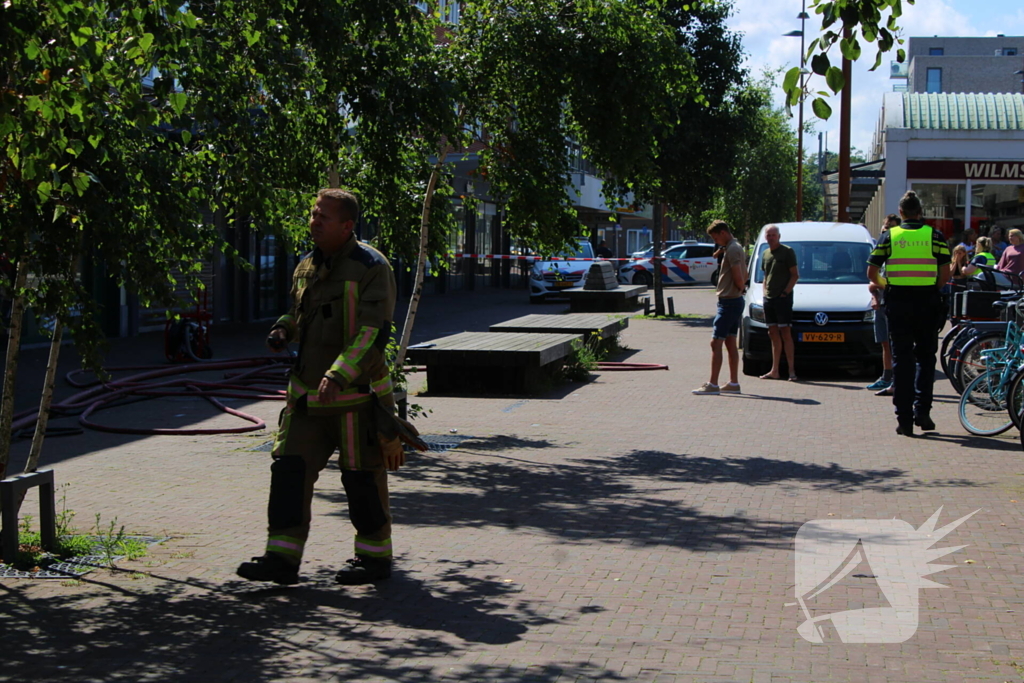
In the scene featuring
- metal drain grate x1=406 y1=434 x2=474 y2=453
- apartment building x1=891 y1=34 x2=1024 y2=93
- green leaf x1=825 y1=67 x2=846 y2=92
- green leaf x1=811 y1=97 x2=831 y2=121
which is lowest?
metal drain grate x1=406 y1=434 x2=474 y2=453

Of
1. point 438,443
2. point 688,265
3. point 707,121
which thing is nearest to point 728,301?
point 438,443

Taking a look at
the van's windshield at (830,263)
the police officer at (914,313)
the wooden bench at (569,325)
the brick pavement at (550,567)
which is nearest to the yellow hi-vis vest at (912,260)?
the police officer at (914,313)

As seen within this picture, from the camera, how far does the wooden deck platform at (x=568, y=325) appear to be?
1728 cm

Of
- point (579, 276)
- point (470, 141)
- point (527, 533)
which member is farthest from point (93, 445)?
point (579, 276)

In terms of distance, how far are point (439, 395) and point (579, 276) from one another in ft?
81.6

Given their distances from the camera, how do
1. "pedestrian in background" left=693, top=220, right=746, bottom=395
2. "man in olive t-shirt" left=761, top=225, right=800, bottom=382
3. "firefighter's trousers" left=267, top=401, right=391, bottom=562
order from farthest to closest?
"man in olive t-shirt" left=761, top=225, right=800, bottom=382, "pedestrian in background" left=693, top=220, right=746, bottom=395, "firefighter's trousers" left=267, top=401, right=391, bottom=562

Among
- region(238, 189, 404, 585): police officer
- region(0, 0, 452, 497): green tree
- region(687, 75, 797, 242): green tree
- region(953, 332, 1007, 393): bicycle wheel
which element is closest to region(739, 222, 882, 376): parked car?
region(953, 332, 1007, 393): bicycle wheel

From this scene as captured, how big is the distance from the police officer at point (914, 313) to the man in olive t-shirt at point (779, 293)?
4.17m

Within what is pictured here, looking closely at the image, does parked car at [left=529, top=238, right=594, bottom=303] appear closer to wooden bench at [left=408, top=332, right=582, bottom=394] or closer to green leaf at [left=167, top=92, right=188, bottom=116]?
wooden bench at [left=408, top=332, right=582, bottom=394]

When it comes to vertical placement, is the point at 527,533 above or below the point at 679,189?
below

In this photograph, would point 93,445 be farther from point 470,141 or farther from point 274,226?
point 470,141

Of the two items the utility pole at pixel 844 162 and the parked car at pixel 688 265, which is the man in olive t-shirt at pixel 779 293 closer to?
the utility pole at pixel 844 162

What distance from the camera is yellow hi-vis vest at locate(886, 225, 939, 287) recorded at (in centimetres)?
1052

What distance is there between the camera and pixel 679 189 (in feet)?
101
